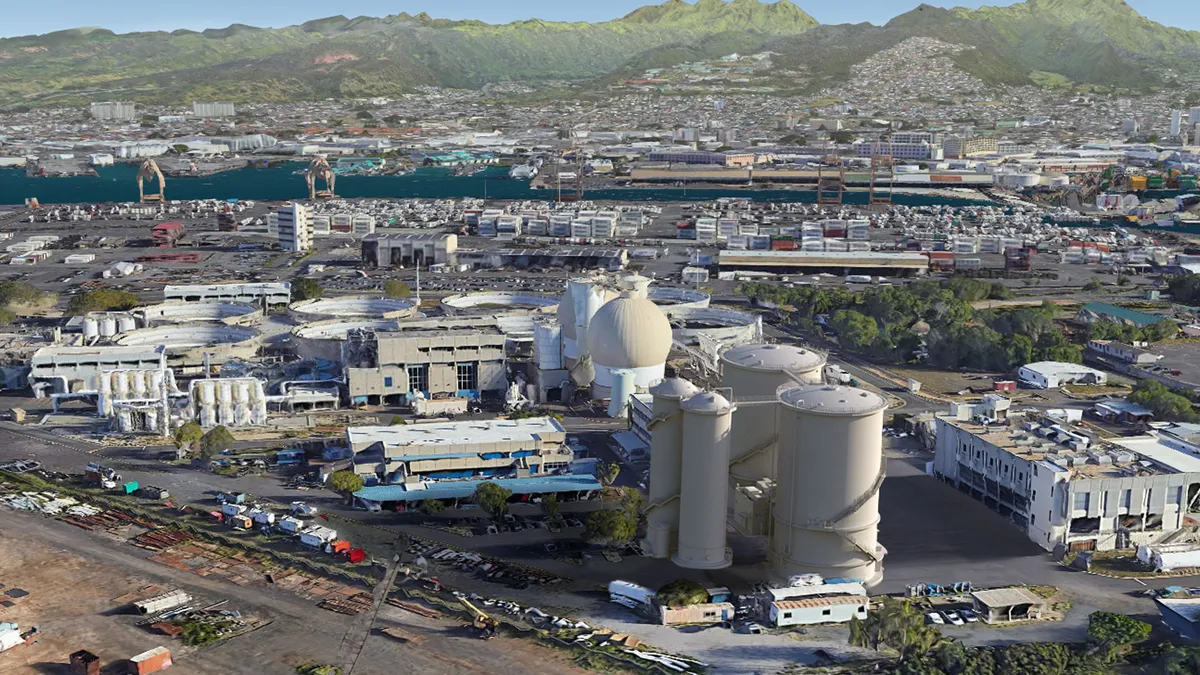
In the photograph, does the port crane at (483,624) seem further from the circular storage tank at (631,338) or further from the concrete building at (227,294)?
the concrete building at (227,294)

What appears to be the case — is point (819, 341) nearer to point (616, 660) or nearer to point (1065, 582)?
point (1065, 582)

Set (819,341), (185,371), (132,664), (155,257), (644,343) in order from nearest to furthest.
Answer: (132,664)
(644,343)
(185,371)
(819,341)
(155,257)

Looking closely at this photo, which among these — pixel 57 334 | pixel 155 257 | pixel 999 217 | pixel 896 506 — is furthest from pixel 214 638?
pixel 999 217

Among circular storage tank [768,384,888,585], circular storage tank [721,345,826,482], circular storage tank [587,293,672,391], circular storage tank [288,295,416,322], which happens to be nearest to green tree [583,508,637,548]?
circular storage tank [721,345,826,482]

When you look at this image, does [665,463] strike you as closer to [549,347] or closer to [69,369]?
[549,347]

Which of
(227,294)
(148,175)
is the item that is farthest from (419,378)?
(148,175)

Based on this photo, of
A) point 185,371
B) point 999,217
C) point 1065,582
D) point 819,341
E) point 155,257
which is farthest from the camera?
point 999,217

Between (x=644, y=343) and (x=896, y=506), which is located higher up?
(x=644, y=343)
